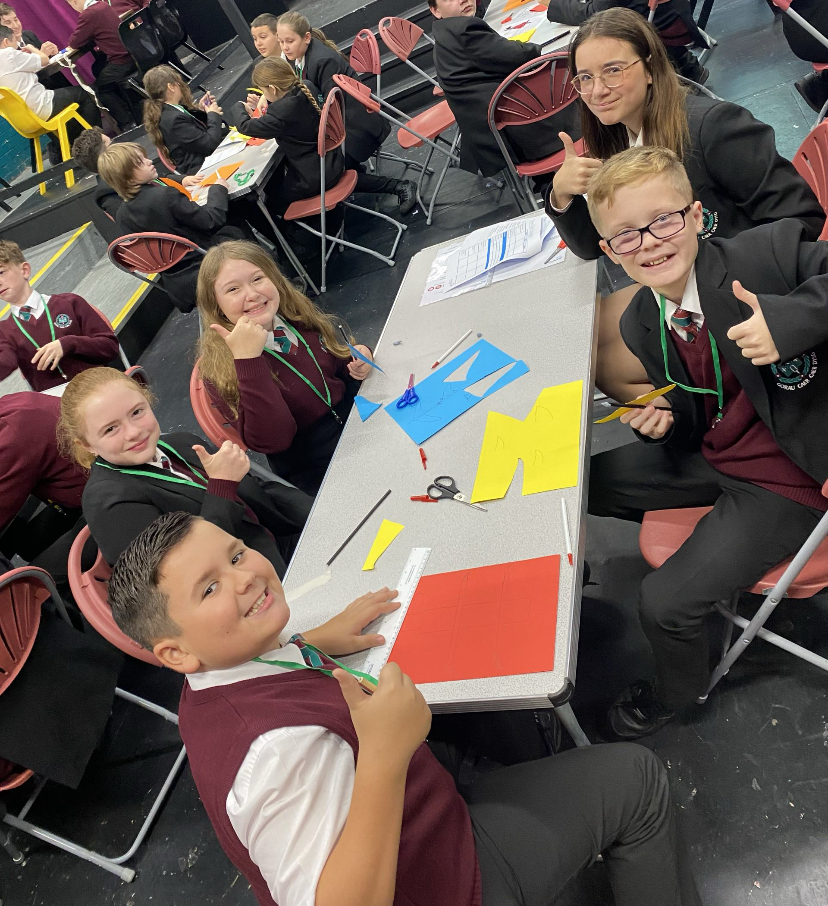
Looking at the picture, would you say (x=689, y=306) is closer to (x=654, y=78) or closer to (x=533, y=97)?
(x=654, y=78)

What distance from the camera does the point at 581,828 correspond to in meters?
1.09

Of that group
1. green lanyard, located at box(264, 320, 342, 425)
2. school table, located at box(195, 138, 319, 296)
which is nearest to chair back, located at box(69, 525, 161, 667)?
green lanyard, located at box(264, 320, 342, 425)

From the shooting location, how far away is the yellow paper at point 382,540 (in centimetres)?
142

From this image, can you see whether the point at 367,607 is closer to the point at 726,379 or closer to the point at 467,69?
the point at 726,379

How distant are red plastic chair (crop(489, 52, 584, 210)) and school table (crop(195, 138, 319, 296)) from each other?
59.5 inches

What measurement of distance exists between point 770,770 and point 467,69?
10.9ft

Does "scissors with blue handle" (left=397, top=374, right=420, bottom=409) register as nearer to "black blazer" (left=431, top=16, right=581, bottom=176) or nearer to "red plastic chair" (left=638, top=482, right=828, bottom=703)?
"red plastic chair" (left=638, top=482, right=828, bottom=703)

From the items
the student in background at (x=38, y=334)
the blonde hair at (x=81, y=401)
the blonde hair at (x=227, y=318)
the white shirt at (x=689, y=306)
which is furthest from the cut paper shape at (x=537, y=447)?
the student in background at (x=38, y=334)

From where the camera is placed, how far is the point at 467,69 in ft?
11.1

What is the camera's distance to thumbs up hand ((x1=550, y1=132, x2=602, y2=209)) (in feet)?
5.83

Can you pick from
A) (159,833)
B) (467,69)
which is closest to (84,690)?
(159,833)

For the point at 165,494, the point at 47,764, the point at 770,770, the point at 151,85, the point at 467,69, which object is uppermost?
the point at 151,85

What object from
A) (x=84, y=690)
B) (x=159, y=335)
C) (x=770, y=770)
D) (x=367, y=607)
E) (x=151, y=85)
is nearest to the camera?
(x=367, y=607)

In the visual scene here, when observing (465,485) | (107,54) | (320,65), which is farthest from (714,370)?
(107,54)
